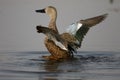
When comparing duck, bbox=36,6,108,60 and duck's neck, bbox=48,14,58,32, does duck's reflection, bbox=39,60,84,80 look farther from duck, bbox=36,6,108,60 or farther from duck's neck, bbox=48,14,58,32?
duck's neck, bbox=48,14,58,32

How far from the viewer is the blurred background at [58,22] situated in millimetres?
13762

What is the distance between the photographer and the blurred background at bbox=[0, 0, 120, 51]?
45.2 feet

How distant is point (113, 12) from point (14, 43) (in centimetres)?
497

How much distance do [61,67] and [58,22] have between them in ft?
16.5

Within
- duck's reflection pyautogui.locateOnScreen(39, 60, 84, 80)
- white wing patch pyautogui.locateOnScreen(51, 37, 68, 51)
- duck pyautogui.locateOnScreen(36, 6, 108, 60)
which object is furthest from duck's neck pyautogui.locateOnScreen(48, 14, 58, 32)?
duck's reflection pyautogui.locateOnScreen(39, 60, 84, 80)

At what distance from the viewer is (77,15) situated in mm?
16969

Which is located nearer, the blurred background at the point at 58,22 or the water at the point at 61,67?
the water at the point at 61,67

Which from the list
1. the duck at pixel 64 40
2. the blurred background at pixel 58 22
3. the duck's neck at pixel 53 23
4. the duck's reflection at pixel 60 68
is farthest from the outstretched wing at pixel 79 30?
the duck's reflection at pixel 60 68

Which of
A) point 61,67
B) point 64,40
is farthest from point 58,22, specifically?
point 61,67

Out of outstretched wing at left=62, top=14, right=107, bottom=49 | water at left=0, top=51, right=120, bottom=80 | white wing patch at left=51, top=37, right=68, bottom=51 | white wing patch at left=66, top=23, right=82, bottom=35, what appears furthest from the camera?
white wing patch at left=66, top=23, right=82, bottom=35

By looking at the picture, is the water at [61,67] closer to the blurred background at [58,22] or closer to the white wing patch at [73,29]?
the white wing patch at [73,29]

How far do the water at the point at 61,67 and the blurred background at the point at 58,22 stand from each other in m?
0.66

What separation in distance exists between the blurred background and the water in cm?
66

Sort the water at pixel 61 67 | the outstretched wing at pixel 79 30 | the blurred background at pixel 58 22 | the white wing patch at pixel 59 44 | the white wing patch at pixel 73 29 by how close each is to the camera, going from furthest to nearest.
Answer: the blurred background at pixel 58 22 → the white wing patch at pixel 73 29 → the outstretched wing at pixel 79 30 → the white wing patch at pixel 59 44 → the water at pixel 61 67
